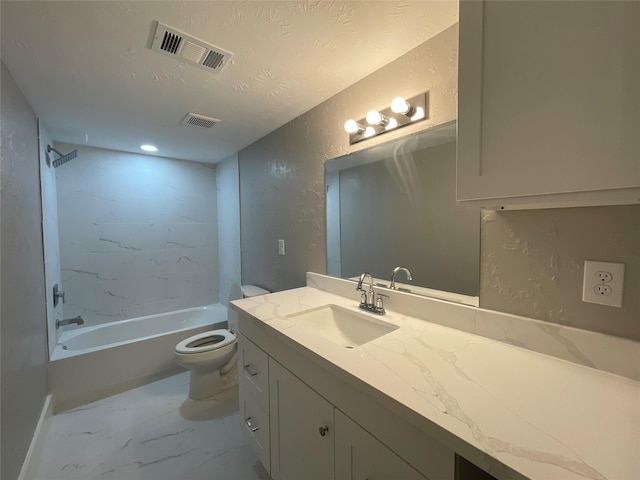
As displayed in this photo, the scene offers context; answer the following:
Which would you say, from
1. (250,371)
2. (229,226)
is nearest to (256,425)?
(250,371)

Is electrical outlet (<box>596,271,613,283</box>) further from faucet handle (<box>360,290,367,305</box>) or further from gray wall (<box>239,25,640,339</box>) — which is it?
faucet handle (<box>360,290,367,305</box>)

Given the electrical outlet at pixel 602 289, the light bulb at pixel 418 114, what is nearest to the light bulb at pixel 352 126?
the light bulb at pixel 418 114

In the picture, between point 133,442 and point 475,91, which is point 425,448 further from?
point 133,442

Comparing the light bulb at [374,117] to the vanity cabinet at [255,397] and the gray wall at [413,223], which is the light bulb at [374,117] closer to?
the gray wall at [413,223]

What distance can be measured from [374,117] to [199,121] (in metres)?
1.40

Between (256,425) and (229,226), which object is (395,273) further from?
(229,226)

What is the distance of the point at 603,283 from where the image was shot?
79 cm

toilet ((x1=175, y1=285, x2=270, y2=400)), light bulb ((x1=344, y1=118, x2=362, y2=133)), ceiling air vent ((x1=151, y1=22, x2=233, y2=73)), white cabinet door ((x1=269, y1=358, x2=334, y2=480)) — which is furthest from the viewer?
toilet ((x1=175, y1=285, x2=270, y2=400))

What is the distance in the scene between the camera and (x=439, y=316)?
115cm

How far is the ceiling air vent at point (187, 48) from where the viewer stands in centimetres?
111

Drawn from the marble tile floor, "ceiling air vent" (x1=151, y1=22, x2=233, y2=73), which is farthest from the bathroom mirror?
the marble tile floor

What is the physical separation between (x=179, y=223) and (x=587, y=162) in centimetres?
342

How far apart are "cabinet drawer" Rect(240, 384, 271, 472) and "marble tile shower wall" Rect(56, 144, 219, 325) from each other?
206 centimetres

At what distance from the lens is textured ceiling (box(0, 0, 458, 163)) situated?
3.31 ft
